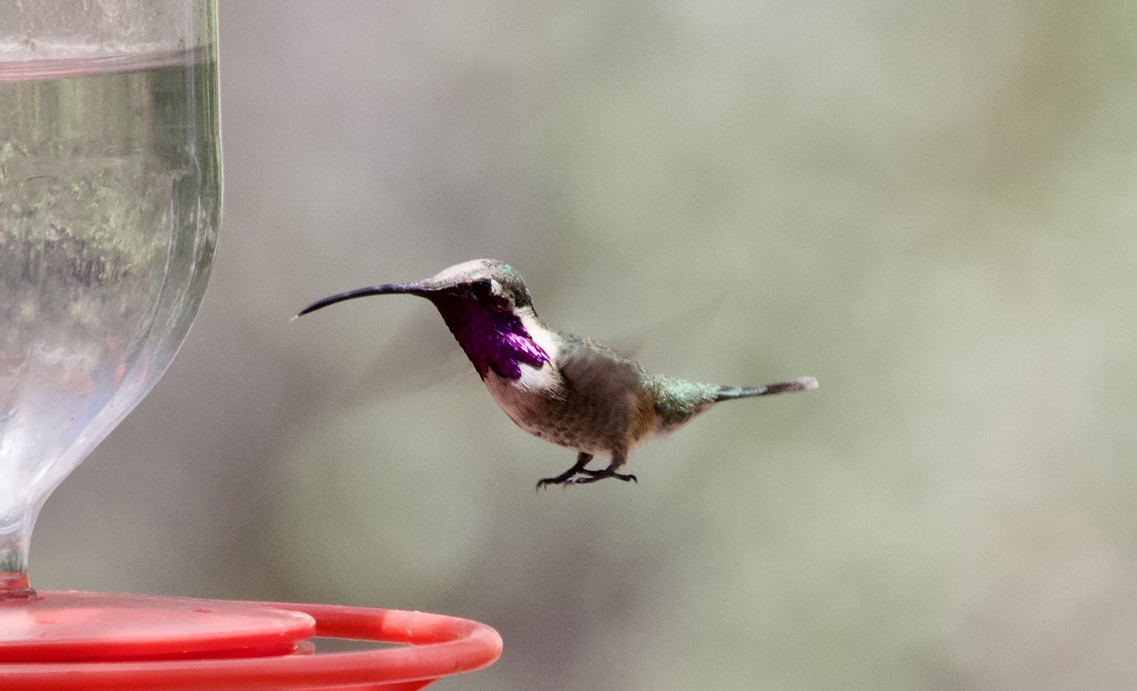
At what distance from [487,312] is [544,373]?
0.50 ft

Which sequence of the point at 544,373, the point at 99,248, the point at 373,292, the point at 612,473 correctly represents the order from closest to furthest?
the point at 99,248, the point at 373,292, the point at 544,373, the point at 612,473

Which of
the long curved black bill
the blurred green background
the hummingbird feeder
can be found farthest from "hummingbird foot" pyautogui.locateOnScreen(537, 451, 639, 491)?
the blurred green background

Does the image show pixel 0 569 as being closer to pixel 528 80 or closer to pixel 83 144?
pixel 83 144

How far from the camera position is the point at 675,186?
14.3 ft

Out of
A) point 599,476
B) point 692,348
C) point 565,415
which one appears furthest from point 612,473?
point 692,348

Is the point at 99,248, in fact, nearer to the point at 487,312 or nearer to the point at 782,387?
the point at 487,312

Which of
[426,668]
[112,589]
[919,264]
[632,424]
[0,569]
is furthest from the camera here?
[919,264]

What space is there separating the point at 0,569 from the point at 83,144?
0.36m

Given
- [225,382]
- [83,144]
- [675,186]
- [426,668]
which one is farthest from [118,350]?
[675,186]

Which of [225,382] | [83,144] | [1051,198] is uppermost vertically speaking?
[1051,198]

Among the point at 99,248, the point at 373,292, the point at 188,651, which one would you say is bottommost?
the point at 188,651

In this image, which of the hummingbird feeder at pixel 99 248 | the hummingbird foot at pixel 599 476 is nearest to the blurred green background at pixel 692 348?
the hummingbird foot at pixel 599 476

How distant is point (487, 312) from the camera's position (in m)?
1.86

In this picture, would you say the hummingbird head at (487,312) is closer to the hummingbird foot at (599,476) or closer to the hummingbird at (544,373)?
the hummingbird at (544,373)
